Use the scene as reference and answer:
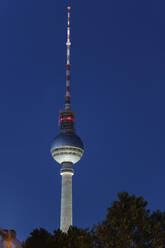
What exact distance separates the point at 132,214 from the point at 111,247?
3950mm

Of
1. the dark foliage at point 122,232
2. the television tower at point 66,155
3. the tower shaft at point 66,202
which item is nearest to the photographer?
the dark foliage at point 122,232

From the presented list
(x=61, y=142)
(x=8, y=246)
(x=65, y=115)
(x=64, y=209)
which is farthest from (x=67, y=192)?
(x=8, y=246)

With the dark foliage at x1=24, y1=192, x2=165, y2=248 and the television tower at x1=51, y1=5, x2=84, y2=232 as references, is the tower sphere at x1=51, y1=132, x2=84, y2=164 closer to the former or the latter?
the television tower at x1=51, y1=5, x2=84, y2=232

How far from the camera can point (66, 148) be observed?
149 metres

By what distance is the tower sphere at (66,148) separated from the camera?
14900cm

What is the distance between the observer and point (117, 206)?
47406 millimetres

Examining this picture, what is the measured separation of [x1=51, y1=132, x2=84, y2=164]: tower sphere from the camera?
14900cm

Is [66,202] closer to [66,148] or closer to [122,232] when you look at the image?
[66,148]

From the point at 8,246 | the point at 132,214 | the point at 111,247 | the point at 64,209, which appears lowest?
the point at 8,246

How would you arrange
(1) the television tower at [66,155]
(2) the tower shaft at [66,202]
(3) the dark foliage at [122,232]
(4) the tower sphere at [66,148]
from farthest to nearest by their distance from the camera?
1. (4) the tower sphere at [66,148]
2. (1) the television tower at [66,155]
3. (2) the tower shaft at [66,202]
4. (3) the dark foliage at [122,232]

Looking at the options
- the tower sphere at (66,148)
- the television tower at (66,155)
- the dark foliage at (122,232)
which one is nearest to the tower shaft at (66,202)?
the television tower at (66,155)

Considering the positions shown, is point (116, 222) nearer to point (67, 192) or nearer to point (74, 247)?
point (74, 247)

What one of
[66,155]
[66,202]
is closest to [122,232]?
[66,202]

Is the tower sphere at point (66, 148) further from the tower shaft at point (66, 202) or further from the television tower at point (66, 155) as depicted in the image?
the tower shaft at point (66, 202)
